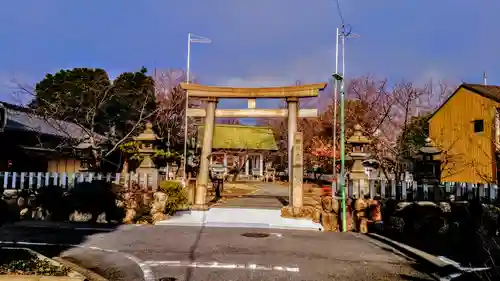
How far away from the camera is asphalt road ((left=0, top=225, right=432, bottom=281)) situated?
6.54 meters

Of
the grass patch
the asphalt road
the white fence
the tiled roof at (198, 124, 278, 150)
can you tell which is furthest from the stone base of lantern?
the tiled roof at (198, 124, 278, 150)

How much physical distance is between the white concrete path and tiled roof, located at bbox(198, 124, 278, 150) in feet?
72.6

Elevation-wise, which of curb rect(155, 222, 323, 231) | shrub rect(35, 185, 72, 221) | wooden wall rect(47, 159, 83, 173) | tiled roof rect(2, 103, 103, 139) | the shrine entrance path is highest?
tiled roof rect(2, 103, 103, 139)

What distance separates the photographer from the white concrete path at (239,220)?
11859 millimetres

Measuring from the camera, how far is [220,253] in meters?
7.98

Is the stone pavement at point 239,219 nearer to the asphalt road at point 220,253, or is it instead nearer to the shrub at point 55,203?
the asphalt road at point 220,253

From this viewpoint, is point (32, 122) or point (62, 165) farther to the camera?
point (62, 165)

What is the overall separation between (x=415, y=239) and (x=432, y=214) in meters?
1.67

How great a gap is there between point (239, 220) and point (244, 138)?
2581 centimetres

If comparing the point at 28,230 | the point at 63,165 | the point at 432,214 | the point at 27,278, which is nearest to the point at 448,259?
the point at 432,214

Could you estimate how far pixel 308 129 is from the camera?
122ft

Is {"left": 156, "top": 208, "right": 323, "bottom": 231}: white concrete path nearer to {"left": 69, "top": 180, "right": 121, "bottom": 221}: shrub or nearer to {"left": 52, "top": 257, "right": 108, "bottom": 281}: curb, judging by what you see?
{"left": 69, "top": 180, "right": 121, "bottom": 221}: shrub

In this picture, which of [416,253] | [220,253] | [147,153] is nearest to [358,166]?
[416,253]

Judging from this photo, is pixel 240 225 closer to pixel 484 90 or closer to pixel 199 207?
pixel 199 207
